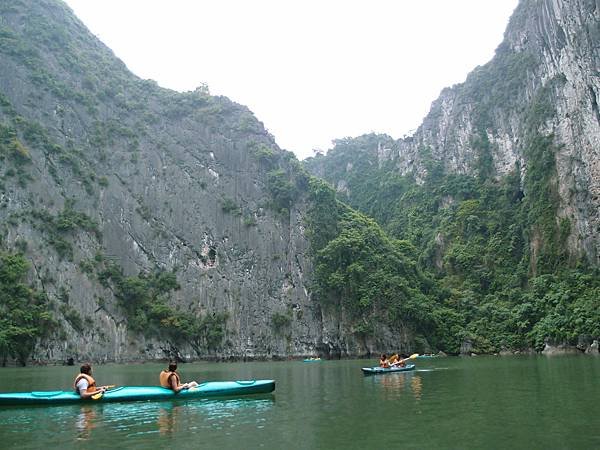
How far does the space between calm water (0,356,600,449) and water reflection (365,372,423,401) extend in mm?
65

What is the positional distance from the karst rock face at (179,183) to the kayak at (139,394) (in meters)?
30.0

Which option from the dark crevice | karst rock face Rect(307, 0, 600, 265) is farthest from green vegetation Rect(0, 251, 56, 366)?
the dark crevice

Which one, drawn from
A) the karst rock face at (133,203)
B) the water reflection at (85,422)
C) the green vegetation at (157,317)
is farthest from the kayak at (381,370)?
the green vegetation at (157,317)

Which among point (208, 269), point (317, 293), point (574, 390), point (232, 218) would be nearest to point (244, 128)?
point (232, 218)

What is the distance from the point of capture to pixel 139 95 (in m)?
65.6

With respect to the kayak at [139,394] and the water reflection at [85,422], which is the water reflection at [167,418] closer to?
the kayak at [139,394]

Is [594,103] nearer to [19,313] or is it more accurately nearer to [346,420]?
[346,420]

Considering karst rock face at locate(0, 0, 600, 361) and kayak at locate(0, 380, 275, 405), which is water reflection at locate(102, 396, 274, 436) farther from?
karst rock face at locate(0, 0, 600, 361)

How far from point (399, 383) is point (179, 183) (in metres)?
43.2

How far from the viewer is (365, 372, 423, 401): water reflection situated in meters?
16.5

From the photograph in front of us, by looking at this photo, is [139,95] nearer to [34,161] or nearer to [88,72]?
[88,72]

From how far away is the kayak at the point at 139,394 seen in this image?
1495cm

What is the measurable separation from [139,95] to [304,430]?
60.9 m

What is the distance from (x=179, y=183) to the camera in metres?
58.9
